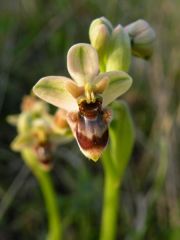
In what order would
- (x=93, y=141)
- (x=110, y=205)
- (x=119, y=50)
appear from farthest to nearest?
(x=110, y=205) → (x=119, y=50) → (x=93, y=141)

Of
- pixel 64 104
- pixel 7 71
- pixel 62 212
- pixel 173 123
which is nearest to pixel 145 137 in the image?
pixel 173 123

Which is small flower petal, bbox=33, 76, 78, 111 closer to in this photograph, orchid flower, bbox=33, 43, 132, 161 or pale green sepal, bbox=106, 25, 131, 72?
orchid flower, bbox=33, 43, 132, 161

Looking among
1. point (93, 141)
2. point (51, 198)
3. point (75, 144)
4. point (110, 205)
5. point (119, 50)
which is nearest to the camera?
point (93, 141)

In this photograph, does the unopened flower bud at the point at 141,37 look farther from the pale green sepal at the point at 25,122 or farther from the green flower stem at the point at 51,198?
the green flower stem at the point at 51,198

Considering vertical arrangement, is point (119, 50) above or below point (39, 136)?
above

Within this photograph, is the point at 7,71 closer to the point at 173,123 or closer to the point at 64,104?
the point at 173,123

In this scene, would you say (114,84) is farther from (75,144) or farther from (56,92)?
(75,144)

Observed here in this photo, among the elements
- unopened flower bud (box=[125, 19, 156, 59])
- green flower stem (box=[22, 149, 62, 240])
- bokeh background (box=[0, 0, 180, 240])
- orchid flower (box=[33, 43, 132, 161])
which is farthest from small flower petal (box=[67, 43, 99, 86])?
bokeh background (box=[0, 0, 180, 240])

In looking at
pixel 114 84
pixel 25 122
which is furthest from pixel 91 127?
pixel 25 122
